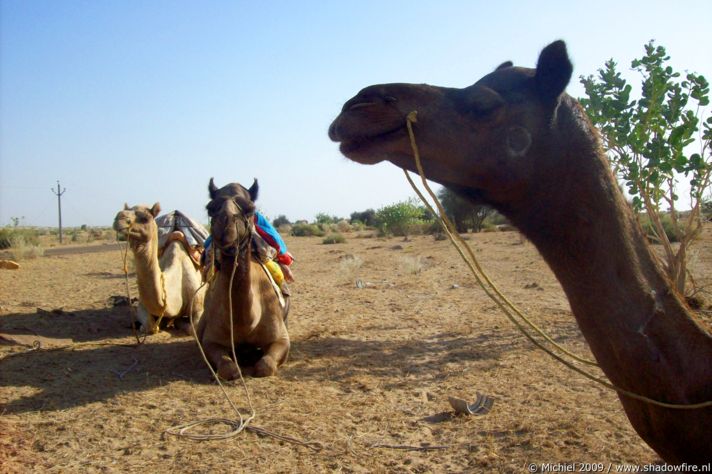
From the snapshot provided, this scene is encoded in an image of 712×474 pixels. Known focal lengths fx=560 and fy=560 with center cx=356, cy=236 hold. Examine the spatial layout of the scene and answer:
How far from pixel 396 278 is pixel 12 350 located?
8983 millimetres

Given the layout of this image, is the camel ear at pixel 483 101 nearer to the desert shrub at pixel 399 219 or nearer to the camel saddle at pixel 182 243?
the camel saddle at pixel 182 243

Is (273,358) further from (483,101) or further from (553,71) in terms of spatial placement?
(553,71)

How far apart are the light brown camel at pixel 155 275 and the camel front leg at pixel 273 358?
1.46 m

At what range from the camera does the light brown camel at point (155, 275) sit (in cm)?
792

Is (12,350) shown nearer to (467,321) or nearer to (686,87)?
(467,321)

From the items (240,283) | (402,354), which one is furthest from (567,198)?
(402,354)

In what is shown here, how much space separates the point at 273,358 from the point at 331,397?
1162mm

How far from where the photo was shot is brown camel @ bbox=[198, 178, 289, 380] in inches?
238

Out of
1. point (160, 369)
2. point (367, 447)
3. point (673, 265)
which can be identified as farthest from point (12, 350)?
point (673, 265)

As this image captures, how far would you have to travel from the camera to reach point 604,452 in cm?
404

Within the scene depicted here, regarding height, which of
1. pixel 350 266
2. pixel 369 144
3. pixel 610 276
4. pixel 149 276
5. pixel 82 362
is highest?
pixel 369 144

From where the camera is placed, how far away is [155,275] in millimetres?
8219

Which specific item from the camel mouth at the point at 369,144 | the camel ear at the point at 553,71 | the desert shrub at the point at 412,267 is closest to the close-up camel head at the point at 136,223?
the camel mouth at the point at 369,144

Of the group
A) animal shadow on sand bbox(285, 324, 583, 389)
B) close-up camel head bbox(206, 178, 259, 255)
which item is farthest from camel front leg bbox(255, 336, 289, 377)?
close-up camel head bbox(206, 178, 259, 255)
